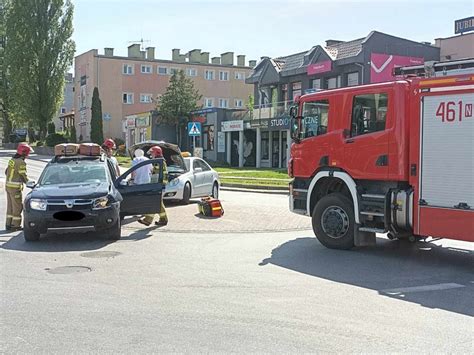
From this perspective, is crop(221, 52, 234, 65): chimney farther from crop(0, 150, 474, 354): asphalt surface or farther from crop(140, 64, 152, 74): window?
crop(0, 150, 474, 354): asphalt surface

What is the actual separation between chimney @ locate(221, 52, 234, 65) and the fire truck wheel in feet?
206

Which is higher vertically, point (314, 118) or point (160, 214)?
point (314, 118)

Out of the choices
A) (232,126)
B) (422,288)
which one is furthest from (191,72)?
(422,288)

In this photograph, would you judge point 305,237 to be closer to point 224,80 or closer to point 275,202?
point 275,202

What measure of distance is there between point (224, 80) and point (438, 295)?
64.8 meters

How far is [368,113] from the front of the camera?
9.35m

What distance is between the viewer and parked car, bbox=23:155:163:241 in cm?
988

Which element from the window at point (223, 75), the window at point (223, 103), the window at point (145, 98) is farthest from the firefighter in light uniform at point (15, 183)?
the window at point (223, 75)

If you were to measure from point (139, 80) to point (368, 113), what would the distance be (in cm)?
5796

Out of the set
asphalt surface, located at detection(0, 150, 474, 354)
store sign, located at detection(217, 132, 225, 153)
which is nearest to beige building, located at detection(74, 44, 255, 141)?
store sign, located at detection(217, 132, 225, 153)

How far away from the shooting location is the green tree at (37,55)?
6075 centimetres

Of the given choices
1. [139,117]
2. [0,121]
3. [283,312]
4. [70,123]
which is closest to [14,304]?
[283,312]

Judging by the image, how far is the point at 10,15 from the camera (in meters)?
61.2

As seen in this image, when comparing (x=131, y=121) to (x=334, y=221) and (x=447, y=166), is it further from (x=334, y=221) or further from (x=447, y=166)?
(x=447, y=166)
